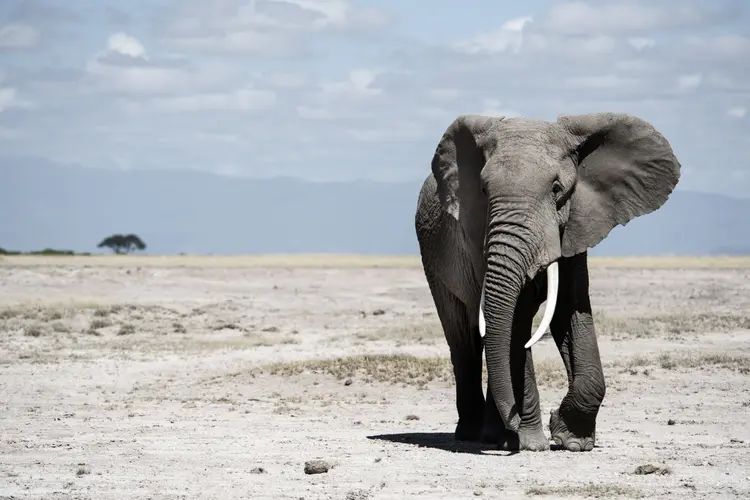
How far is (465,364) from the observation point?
14.0 m

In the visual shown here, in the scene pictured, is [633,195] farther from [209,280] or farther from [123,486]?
[209,280]

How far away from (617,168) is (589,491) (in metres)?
3.25

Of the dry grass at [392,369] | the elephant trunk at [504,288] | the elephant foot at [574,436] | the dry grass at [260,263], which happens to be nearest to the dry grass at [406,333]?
the dry grass at [392,369]

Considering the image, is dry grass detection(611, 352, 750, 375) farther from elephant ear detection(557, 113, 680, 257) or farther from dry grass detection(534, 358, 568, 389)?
elephant ear detection(557, 113, 680, 257)

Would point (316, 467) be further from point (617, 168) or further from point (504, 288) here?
point (617, 168)

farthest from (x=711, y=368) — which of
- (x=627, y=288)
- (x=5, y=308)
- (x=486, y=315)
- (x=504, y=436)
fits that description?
(x=627, y=288)

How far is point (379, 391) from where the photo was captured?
1759cm

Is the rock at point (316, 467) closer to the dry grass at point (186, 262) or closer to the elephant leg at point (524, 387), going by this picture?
the elephant leg at point (524, 387)

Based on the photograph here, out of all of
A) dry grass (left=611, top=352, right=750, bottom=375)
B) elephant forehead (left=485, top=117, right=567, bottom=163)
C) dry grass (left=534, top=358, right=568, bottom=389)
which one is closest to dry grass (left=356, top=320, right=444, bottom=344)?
dry grass (left=534, top=358, right=568, bottom=389)

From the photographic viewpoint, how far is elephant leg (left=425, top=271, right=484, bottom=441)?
13734mm

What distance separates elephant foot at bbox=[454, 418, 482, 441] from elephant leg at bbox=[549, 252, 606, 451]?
1.44 meters

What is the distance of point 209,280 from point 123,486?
28.9 m

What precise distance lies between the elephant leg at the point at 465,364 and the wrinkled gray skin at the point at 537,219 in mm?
647

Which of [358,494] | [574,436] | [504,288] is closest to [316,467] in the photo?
[358,494]
